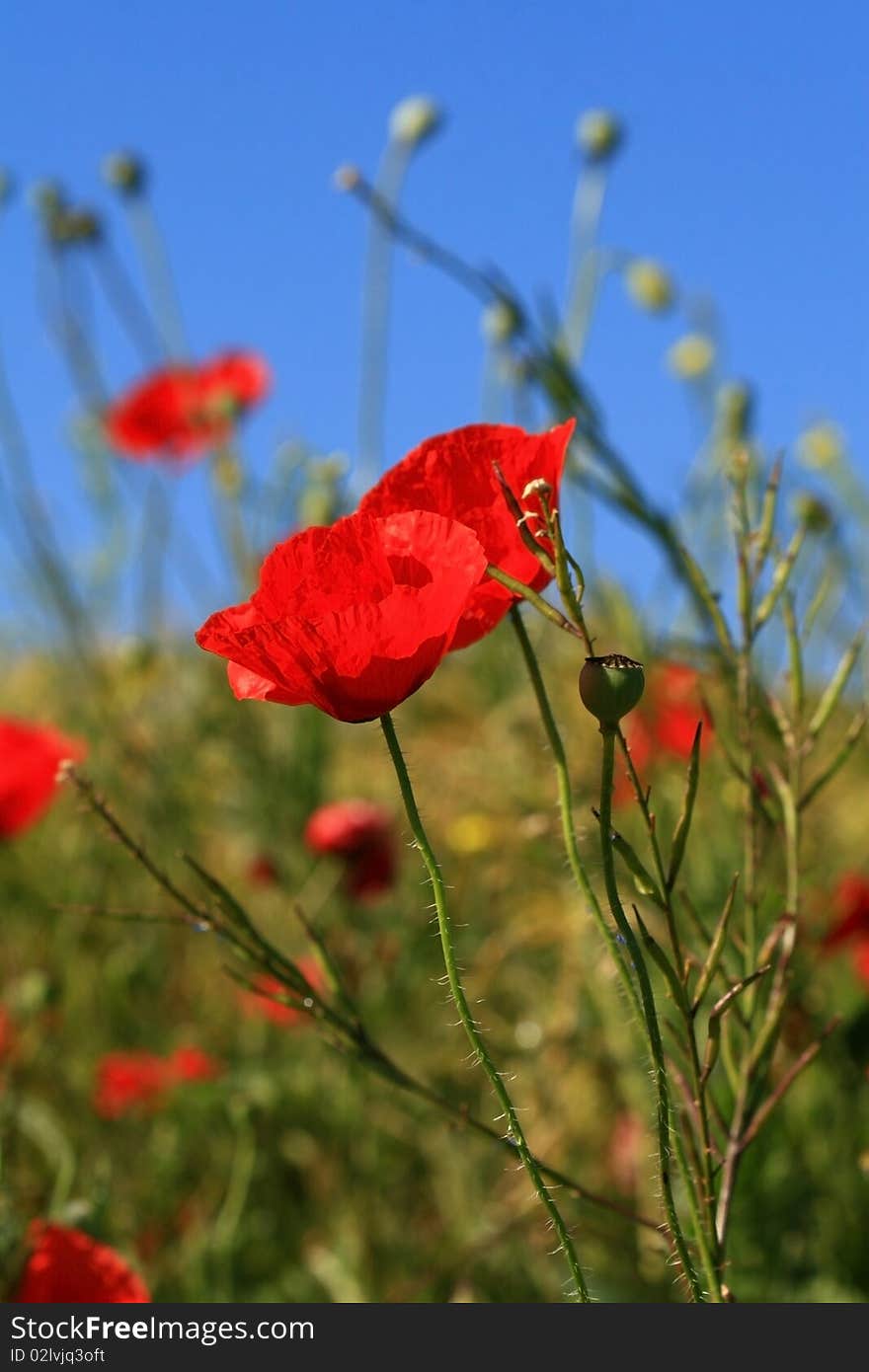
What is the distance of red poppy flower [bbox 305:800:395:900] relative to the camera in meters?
1.43

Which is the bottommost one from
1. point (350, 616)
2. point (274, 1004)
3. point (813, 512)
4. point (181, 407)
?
point (350, 616)

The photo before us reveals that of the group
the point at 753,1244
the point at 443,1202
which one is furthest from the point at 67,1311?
the point at 443,1202

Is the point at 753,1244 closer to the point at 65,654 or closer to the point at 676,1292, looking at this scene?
the point at 676,1292

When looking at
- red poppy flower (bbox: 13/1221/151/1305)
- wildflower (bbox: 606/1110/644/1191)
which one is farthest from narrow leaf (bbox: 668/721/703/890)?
wildflower (bbox: 606/1110/644/1191)

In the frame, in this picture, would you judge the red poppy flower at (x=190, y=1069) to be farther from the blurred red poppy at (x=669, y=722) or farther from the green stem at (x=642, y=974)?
the green stem at (x=642, y=974)

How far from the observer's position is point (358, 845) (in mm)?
1434

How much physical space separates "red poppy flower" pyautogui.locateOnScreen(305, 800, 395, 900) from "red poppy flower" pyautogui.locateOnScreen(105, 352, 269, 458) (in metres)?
→ 0.62

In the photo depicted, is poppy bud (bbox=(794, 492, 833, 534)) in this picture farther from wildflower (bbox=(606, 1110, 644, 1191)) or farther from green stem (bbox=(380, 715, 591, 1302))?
green stem (bbox=(380, 715, 591, 1302))

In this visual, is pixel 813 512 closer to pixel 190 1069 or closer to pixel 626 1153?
pixel 626 1153

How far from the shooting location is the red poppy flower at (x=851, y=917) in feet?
3.78

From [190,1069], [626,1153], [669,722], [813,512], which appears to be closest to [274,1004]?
[190,1069]

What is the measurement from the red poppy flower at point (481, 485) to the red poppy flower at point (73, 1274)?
14.9 inches

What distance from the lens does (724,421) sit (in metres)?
1.47

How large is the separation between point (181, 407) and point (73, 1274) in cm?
155
